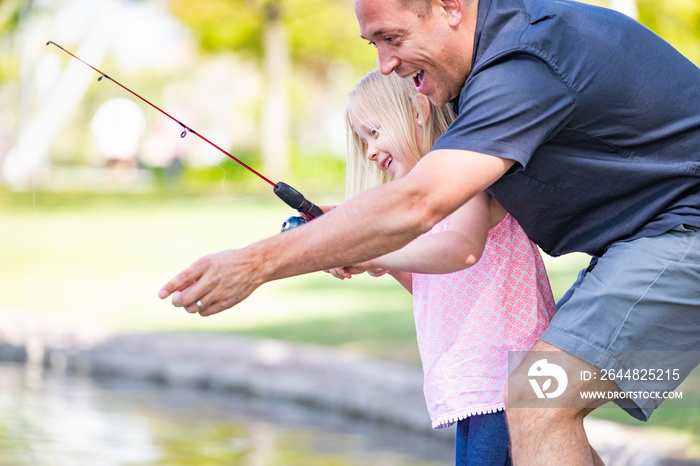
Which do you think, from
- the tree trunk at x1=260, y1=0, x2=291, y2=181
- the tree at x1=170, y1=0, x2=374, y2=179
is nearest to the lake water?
the tree at x1=170, y1=0, x2=374, y2=179

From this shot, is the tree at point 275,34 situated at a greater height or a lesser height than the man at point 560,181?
greater

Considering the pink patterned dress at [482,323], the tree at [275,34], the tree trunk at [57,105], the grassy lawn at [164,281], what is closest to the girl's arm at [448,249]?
the pink patterned dress at [482,323]

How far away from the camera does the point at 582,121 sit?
92.9 inches

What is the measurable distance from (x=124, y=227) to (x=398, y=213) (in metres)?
10.7

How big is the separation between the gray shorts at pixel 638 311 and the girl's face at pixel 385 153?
0.62 m

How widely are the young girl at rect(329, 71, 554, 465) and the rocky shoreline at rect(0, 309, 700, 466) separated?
1468mm

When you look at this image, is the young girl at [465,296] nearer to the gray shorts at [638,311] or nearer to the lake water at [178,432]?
the gray shorts at [638,311]

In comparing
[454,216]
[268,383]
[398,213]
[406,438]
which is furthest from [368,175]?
[268,383]

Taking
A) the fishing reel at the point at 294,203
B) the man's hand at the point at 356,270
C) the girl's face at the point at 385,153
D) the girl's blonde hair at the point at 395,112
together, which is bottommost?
the man's hand at the point at 356,270

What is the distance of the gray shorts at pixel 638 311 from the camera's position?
7.84 feet

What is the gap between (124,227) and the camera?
1258cm

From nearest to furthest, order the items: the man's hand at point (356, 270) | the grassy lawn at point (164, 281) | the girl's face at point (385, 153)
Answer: the man's hand at point (356, 270) → the girl's face at point (385, 153) → the grassy lawn at point (164, 281)

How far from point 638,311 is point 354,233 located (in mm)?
708

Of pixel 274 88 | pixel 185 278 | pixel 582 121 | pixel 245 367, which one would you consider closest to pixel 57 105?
pixel 274 88
